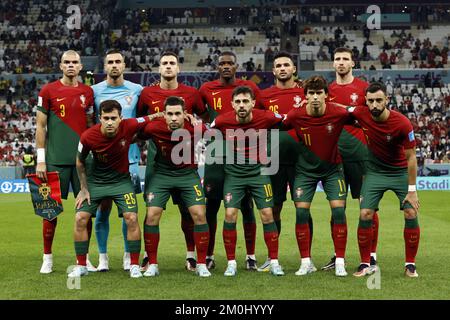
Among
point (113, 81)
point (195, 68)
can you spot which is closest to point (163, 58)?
point (113, 81)

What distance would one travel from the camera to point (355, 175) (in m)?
9.63

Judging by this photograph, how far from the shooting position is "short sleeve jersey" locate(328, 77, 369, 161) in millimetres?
9539

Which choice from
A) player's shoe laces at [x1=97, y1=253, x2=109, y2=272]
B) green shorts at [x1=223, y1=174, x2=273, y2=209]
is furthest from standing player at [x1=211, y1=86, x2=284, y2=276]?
player's shoe laces at [x1=97, y1=253, x2=109, y2=272]

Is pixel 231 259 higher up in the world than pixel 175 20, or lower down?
lower down

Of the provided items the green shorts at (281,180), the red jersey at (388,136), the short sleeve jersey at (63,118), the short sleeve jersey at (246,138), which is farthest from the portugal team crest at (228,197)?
the short sleeve jersey at (63,118)

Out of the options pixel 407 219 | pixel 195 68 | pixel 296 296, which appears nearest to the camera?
pixel 296 296

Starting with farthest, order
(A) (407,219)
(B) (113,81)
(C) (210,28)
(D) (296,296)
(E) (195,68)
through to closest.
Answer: (C) (210,28) → (E) (195,68) → (B) (113,81) → (A) (407,219) → (D) (296,296)

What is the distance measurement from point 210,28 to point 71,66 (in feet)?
119

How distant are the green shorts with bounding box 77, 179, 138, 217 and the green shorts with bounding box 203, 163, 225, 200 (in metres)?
1.03

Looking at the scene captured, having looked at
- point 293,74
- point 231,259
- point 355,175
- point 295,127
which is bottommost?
point 231,259

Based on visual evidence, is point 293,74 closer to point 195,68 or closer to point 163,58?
point 163,58

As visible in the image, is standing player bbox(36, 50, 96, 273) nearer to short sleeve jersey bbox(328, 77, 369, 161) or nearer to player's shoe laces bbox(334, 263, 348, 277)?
player's shoe laces bbox(334, 263, 348, 277)

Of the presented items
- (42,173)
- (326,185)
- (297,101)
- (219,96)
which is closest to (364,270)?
(326,185)

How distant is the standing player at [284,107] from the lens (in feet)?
30.8
